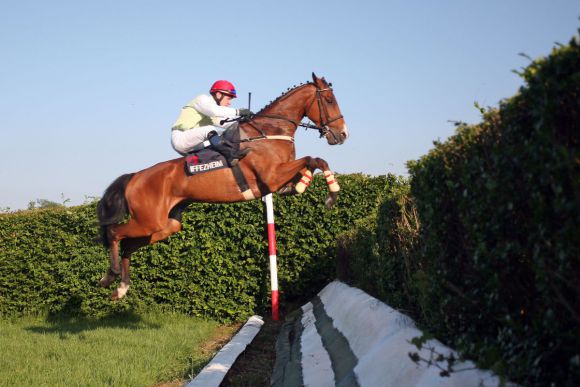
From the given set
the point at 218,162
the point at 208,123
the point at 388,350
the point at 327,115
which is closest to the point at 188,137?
the point at 208,123

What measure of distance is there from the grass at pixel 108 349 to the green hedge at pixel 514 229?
11.9 feet

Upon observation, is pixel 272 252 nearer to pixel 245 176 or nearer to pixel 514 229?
pixel 245 176

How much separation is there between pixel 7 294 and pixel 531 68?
12.9 meters

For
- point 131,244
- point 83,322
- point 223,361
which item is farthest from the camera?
point 83,322

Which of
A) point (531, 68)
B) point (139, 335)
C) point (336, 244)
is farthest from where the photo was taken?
point (336, 244)

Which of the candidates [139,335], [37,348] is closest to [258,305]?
[139,335]

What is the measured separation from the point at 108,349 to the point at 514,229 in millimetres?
6729

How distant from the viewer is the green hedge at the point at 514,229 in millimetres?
2242

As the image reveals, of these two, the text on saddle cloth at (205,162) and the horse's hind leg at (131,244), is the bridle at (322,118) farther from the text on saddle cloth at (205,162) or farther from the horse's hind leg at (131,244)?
the horse's hind leg at (131,244)

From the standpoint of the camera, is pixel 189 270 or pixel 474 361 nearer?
pixel 474 361

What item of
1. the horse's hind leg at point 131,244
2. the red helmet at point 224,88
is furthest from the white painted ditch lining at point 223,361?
the red helmet at point 224,88

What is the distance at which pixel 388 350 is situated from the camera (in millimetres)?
4027

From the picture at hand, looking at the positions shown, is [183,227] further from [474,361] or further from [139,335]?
[474,361]

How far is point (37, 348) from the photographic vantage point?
8.38 m
